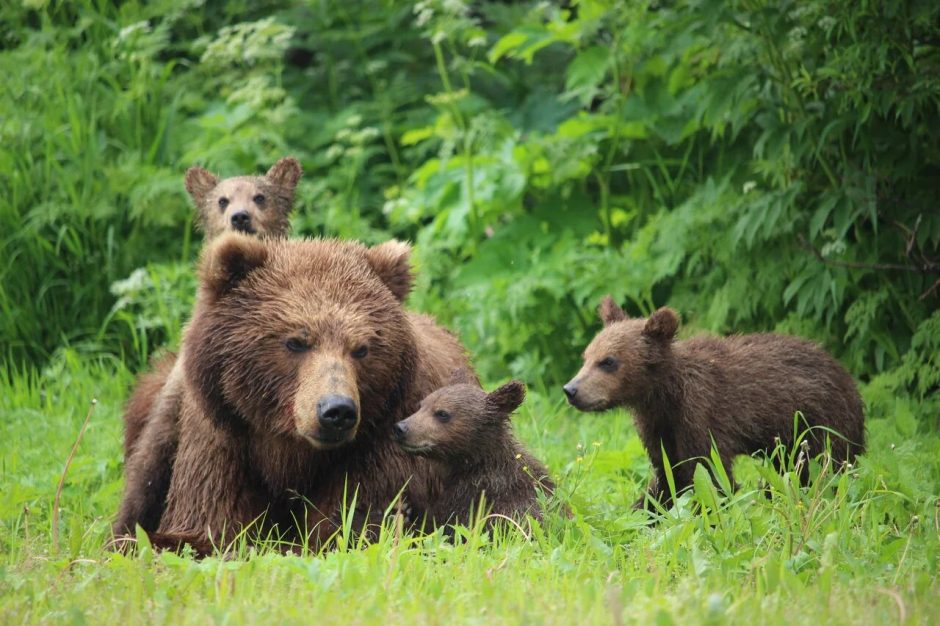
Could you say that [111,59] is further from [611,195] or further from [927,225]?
[927,225]

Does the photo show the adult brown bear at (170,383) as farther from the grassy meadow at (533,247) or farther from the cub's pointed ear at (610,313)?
the cub's pointed ear at (610,313)

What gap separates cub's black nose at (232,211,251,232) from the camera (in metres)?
7.01

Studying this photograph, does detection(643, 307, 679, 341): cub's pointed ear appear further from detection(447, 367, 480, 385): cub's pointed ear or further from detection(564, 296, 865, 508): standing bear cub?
detection(447, 367, 480, 385): cub's pointed ear

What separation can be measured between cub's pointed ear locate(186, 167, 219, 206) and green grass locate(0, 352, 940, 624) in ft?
7.30

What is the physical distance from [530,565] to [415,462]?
1.04 meters

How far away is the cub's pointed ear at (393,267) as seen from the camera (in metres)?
5.30

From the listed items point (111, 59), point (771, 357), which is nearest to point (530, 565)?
point (771, 357)

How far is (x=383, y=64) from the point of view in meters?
10.9

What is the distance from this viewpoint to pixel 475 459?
5352 millimetres

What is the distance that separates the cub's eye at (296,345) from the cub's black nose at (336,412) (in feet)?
1.18

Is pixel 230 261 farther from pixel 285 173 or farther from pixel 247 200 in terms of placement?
pixel 285 173

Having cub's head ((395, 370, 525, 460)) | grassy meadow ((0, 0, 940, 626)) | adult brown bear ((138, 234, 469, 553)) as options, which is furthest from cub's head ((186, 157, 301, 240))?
cub's head ((395, 370, 525, 460))

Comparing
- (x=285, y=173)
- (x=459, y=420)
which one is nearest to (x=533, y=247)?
(x=285, y=173)

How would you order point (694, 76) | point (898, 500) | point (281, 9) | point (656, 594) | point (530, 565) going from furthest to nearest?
1. point (281, 9)
2. point (694, 76)
3. point (898, 500)
4. point (530, 565)
5. point (656, 594)
